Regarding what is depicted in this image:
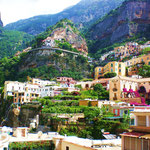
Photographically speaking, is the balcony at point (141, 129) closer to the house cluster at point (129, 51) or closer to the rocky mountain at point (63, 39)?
the house cluster at point (129, 51)

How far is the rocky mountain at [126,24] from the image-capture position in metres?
110

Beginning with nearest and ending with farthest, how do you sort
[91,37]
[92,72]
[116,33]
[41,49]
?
[92,72], [41,49], [116,33], [91,37]

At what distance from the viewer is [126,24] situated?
112812mm

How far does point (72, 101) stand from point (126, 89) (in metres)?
13.0

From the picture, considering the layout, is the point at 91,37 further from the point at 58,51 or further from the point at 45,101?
the point at 45,101

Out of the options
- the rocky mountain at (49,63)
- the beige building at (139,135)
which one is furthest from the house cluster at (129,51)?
the beige building at (139,135)

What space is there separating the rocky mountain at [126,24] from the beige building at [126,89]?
57021 mm

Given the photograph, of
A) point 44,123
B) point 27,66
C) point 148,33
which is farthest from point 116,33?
point 44,123

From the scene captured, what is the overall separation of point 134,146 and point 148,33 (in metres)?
98.4

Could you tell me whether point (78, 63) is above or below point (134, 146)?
above

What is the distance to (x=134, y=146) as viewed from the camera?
41.9ft

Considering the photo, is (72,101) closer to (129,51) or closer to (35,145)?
(35,145)

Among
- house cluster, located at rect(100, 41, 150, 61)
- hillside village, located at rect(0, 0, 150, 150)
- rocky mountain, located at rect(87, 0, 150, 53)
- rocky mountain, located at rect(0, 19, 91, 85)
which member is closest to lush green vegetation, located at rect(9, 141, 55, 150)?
hillside village, located at rect(0, 0, 150, 150)

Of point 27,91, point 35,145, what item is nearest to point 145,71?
point 27,91
